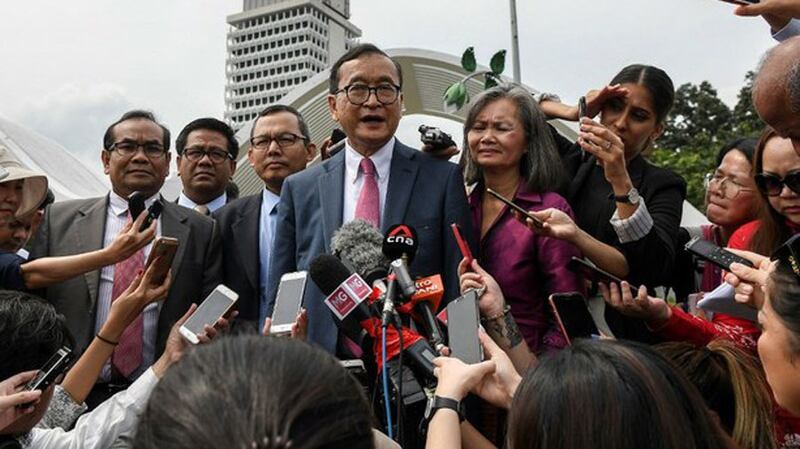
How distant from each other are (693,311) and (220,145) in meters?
3.05

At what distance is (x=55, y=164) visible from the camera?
18.8m

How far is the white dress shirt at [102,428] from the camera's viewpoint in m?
2.29

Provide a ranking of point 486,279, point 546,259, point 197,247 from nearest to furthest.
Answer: point 486,279, point 546,259, point 197,247

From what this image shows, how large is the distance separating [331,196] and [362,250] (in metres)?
0.84

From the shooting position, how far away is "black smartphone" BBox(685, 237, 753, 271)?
8.07 feet

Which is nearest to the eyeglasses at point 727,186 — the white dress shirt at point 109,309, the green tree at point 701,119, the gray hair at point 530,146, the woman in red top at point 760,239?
the woman in red top at point 760,239

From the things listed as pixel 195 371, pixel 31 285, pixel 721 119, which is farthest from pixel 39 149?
pixel 721 119

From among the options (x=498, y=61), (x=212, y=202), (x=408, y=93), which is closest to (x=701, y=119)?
(x=408, y=93)

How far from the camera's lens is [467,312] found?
221 cm

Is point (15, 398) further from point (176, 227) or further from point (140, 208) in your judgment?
point (176, 227)

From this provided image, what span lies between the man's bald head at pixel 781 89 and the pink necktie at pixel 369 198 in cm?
162

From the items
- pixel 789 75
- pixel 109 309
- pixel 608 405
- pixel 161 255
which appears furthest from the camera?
pixel 109 309

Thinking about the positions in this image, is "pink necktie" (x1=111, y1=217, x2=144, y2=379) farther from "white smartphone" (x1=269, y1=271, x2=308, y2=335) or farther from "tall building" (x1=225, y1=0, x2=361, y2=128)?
"tall building" (x1=225, y1=0, x2=361, y2=128)

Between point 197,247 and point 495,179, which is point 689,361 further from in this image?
point 197,247
